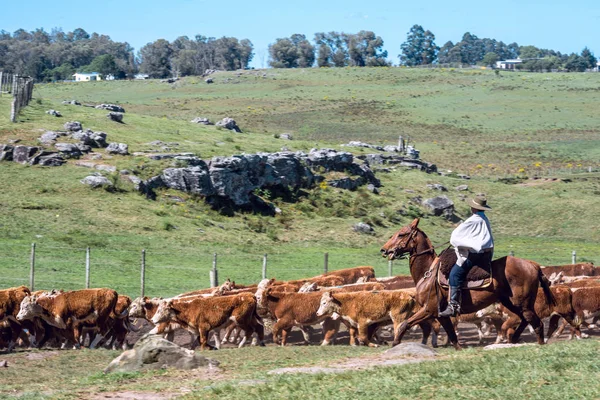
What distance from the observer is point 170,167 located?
4828cm

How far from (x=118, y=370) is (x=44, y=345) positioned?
19.2 ft

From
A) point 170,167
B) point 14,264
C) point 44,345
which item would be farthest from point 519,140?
point 44,345

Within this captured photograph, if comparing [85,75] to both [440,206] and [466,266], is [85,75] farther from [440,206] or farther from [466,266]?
[466,266]

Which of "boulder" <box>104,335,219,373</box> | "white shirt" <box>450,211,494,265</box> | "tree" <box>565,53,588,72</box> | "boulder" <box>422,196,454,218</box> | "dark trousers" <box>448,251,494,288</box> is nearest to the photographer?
"boulder" <box>104,335,219,373</box>

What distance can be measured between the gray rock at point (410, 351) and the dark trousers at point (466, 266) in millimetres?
1478

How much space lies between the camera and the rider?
17203 millimetres

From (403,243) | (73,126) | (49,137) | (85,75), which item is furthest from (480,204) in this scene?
(85,75)

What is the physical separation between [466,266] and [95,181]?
30.4 metres

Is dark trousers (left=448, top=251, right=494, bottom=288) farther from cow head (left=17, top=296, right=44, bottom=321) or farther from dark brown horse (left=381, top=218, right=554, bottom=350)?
cow head (left=17, top=296, right=44, bottom=321)

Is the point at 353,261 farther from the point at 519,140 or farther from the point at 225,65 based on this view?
the point at 225,65

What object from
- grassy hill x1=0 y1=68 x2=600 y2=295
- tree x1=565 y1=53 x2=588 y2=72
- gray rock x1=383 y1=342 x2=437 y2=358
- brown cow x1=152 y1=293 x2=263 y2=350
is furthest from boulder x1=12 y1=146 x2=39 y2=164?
tree x1=565 y1=53 x2=588 y2=72

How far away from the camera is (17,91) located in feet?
179

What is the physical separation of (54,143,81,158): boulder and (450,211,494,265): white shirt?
34119 mm

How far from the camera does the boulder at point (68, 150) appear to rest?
48312mm
